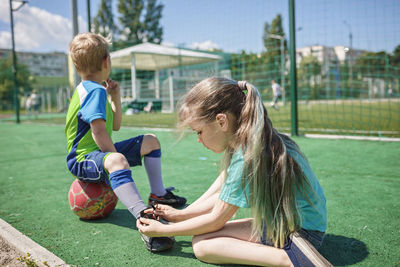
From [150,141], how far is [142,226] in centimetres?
104

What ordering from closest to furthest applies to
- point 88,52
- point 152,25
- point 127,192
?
point 127,192 → point 88,52 → point 152,25

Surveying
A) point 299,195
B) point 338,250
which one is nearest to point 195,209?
point 299,195

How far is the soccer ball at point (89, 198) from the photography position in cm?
265

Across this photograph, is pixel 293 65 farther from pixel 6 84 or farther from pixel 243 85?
pixel 6 84

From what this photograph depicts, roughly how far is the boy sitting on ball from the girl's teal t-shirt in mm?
617

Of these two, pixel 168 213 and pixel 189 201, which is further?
pixel 189 201

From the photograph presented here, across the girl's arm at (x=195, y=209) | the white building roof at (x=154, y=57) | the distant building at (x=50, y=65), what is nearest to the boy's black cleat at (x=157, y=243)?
the girl's arm at (x=195, y=209)

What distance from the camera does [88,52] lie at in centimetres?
257

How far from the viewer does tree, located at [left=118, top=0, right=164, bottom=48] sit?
138 ft

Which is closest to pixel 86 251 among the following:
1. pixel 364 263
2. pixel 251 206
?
pixel 251 206

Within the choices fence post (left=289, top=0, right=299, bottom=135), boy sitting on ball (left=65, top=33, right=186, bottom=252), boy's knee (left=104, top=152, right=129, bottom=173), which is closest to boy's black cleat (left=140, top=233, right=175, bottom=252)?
boy sitting on ball (left=65, top=33, right=186, bottom=252)

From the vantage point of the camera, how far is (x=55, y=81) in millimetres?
55188

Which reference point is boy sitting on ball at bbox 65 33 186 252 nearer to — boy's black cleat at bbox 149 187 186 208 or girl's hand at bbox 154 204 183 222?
boy's black cleat at bbox 149 187 186 208

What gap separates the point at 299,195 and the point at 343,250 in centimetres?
63
